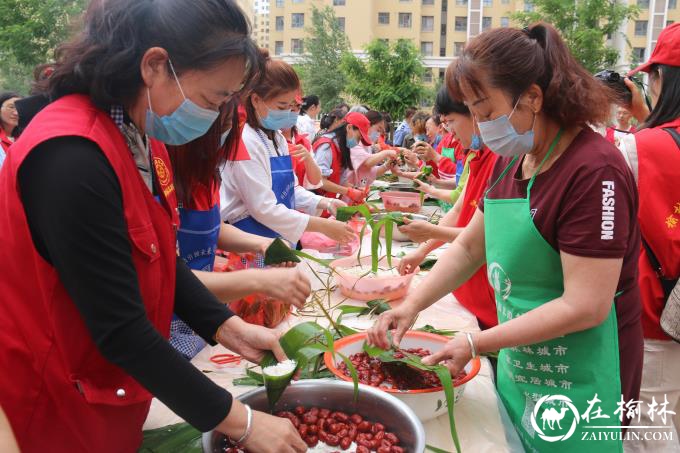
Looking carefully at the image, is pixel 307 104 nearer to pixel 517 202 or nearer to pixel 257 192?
pixel 257 192

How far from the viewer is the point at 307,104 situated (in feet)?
30.6

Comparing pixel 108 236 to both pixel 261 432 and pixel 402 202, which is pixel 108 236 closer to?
pixel 261 432

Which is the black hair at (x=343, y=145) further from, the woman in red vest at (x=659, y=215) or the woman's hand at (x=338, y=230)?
the woman in red vest at (x=659, y=215)

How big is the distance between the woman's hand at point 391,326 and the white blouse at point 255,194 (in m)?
1.22

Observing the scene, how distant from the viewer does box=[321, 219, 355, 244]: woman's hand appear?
9.43 ft

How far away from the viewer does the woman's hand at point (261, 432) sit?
1.15m

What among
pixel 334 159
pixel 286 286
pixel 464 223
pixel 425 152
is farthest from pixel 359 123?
pixel 286 286

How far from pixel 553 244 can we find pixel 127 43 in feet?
3.96

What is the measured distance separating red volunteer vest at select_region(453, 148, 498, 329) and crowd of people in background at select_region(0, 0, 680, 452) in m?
0.02

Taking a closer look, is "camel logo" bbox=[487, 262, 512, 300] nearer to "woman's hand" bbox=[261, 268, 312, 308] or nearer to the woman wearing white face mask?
the woman wearing white face mask

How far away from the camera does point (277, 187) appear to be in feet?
10.2

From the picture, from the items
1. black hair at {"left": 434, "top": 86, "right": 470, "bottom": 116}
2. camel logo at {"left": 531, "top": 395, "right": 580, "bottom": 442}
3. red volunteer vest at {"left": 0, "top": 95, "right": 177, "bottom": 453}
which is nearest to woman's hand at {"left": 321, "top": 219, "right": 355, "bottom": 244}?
black hair at {"left": 434, "top": 86, "right": 470, "bottom": 116}

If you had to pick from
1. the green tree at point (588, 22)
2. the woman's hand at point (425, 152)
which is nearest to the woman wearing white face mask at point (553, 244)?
the woman's hand at point (425, 152)

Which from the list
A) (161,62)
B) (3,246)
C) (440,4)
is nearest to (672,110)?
(161,62)
